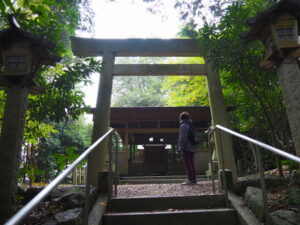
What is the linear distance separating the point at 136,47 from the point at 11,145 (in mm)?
3810

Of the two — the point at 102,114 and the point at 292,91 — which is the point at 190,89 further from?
the point at 292,91

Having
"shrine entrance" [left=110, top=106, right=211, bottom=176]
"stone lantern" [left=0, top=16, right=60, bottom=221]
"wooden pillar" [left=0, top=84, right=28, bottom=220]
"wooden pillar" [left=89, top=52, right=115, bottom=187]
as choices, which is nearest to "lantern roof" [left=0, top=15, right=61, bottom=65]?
"stone lantern" [left=0, top=16, right=60, bottom=221]

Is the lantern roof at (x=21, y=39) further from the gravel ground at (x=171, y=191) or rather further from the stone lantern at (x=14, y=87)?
the gravel ground at (x=171, y=191)

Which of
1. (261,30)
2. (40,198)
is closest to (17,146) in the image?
(40,198)

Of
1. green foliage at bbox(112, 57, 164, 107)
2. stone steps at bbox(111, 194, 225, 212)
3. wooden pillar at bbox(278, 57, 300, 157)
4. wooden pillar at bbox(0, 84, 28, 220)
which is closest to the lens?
wooden pillar at bbox(0, 84, 28, 220)

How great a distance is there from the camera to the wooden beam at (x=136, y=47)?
18.0 feet

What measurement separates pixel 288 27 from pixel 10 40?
3.63m

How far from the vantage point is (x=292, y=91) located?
8.81 feet

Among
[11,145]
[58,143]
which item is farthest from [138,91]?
[11,145]

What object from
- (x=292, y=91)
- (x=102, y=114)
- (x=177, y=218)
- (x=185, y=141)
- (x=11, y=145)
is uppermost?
(x=102, y=114)

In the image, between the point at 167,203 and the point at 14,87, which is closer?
the point at 14,87

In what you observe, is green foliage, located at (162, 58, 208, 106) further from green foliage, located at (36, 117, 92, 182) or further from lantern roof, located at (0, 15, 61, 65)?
lantern roof, located at (0, 15, 61, 65)

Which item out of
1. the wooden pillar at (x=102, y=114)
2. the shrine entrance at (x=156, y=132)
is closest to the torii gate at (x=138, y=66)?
the wooden pillar at (x=102, y=114)

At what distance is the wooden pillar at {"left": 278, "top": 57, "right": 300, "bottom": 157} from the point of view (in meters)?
2.60
